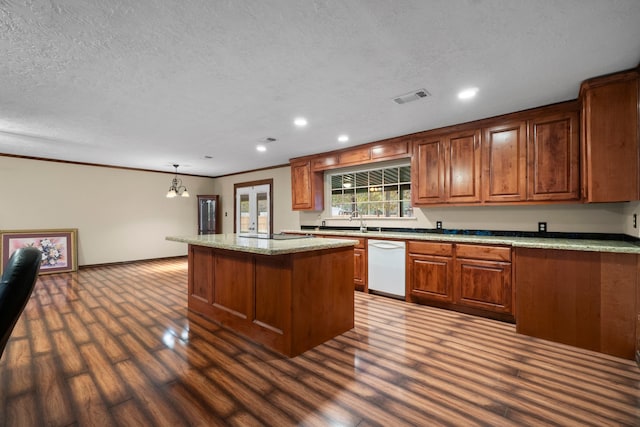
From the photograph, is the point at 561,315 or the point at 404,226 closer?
the point at 561,315

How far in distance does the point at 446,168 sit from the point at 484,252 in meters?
1.16

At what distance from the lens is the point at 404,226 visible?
4613 millimetres

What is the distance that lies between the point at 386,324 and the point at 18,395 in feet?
9.44

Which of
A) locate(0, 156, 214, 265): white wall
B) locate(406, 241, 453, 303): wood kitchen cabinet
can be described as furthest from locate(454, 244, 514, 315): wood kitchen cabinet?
locate(0, 156, 214, 265): white wall

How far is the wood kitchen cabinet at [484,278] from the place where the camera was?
312 cm

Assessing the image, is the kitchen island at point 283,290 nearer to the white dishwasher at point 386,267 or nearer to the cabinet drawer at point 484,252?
the white dishwasher at point 386,267

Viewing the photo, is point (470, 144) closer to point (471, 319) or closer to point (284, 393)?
point (471, 319)

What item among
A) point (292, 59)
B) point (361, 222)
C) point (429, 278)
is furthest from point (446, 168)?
point (292, 59)

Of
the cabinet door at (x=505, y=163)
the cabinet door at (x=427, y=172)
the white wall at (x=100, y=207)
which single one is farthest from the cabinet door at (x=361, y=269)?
the white wall at (x=100, y=207)

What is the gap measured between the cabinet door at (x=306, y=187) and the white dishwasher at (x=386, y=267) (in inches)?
63.9

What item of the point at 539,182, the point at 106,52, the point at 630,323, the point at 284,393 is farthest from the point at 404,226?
the point at 106,52

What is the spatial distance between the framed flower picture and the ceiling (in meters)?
2.69

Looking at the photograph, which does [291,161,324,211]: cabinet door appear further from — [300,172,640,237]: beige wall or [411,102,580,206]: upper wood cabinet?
[411,102,580,206]: upper wood cabinet

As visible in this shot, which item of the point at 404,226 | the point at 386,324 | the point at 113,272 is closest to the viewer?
the point at 386,324
